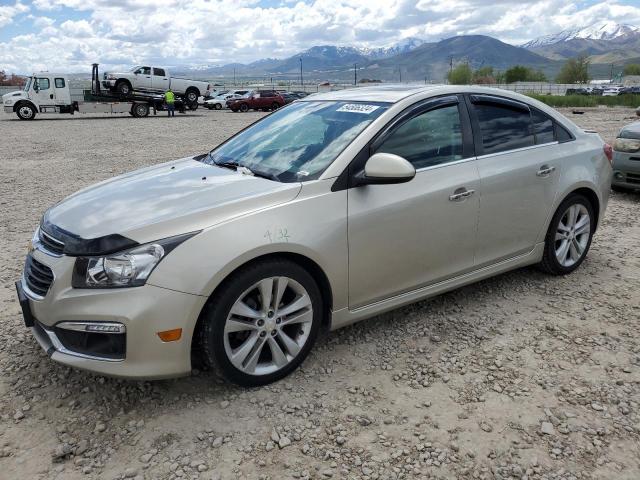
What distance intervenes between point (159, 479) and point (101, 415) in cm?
64

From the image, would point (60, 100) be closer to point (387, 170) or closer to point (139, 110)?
point (139, 110)

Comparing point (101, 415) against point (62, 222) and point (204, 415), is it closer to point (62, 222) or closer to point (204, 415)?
point (204, 415)

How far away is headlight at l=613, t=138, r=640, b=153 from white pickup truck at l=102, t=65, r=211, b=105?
92.0ft

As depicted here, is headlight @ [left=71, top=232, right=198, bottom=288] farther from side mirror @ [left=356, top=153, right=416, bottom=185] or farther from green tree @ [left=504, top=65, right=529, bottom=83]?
green tree @ [left=504, top=65, right=529, bottom=83]

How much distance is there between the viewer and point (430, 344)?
3.57 metres

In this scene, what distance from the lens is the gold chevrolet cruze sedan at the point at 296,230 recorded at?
8.64ft

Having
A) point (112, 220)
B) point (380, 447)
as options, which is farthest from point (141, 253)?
point (380, 447)

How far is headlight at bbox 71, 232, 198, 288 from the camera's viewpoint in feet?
8.51

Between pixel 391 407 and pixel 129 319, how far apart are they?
1.46 m

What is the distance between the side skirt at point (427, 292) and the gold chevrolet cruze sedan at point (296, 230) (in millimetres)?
11

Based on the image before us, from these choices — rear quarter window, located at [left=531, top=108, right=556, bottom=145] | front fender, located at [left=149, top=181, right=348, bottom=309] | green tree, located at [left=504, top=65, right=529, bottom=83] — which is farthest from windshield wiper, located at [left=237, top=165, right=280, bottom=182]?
green tree, located at [left=504, top=65, right=529, bottom=83]

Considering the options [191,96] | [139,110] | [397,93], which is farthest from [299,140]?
[191,96]

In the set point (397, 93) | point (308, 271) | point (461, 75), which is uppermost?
point (461, 75)

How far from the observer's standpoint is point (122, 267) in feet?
8.55
